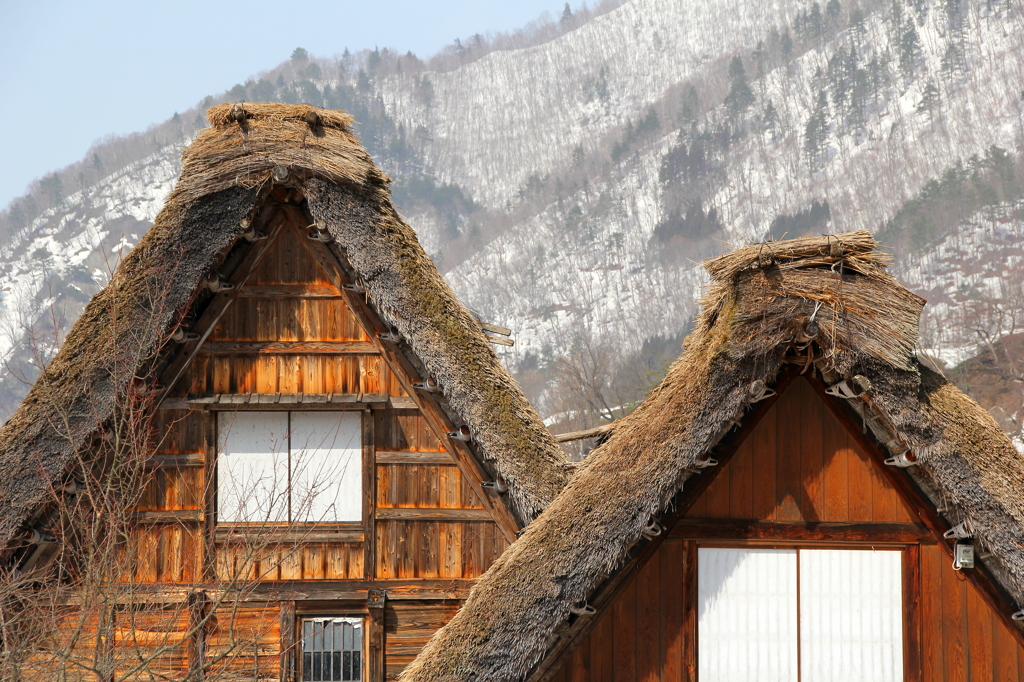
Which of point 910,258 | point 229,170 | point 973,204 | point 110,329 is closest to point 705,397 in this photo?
point 229,170

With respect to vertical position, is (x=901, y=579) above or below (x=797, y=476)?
below

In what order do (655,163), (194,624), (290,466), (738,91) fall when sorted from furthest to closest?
(738,91) < (655,163) < (290,466) < (194,624)

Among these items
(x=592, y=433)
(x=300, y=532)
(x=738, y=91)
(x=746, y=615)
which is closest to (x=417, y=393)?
(x=300, y=532)

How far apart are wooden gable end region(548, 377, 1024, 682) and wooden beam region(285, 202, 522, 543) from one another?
1.95 m

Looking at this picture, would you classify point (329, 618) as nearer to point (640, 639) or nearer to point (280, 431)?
point (280, 431)

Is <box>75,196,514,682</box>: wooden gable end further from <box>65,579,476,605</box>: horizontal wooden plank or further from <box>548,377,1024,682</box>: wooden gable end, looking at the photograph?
<box>548,377,1024,682</box>: wooden gable end

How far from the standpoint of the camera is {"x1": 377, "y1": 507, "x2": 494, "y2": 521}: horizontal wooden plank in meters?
8.19

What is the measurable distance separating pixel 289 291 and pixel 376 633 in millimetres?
3710

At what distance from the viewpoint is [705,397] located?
236 inches

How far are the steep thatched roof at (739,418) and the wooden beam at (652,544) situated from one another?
135mm

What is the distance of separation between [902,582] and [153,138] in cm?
21096

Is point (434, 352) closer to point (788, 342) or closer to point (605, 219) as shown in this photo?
point (788, 342)

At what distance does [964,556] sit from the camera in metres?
6.00

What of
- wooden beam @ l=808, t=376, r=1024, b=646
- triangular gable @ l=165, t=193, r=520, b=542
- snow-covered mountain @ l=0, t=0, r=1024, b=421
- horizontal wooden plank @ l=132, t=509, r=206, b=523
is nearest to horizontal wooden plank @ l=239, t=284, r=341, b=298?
triangular gable @ l=165, t=193, r=520, b=542
